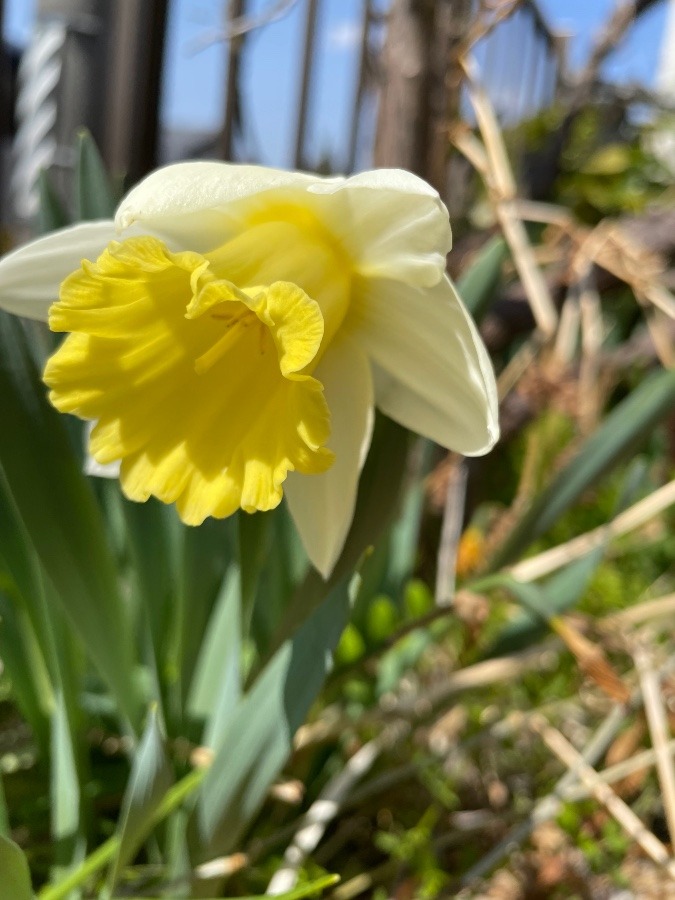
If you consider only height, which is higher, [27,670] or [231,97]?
[231,97]

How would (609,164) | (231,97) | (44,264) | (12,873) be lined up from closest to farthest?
(12,873), (44,264), (231,97), (609,164)

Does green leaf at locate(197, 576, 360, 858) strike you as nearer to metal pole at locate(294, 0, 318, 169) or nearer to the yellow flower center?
the yellow flower center

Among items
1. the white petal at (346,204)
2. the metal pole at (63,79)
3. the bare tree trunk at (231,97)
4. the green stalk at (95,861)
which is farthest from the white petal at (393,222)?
the metal pole at (63,79)

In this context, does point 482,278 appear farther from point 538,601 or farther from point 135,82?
point 135,82

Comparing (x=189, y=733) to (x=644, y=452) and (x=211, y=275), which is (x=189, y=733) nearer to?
(x=211, y=275)

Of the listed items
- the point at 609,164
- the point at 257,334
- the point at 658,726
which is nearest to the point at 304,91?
the point at 609,164

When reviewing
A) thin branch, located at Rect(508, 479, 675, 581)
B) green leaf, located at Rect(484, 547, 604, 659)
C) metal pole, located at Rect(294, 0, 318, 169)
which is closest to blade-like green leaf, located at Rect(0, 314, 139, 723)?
green leaf, located at Rect(484, 547, 604, 659)

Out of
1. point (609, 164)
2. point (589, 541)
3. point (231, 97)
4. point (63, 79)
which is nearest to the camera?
point (589, 541)
